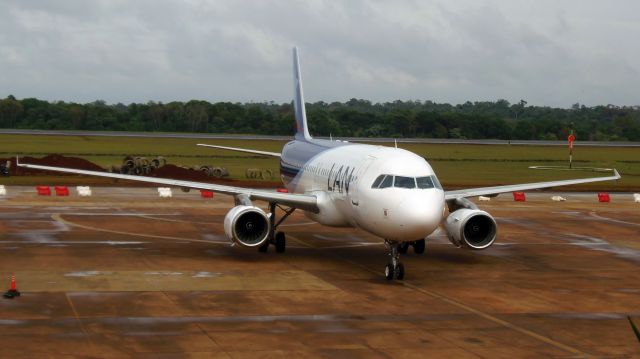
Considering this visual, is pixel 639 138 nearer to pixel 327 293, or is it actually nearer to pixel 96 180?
pixel 96 180

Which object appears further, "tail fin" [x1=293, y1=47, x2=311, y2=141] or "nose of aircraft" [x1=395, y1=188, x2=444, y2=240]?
"tail fin" [x1=293, y1=47, x2=311, y2=141]

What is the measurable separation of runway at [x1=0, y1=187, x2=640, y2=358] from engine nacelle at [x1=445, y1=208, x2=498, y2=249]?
93 cm

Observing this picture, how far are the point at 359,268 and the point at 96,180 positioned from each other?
40.5 metres

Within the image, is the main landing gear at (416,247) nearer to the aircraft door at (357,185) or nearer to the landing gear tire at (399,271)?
the aircraft door at (357,185)

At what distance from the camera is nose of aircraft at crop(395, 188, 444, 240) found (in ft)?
91.5

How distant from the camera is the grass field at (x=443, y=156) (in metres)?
81.4

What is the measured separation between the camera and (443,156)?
113 meters

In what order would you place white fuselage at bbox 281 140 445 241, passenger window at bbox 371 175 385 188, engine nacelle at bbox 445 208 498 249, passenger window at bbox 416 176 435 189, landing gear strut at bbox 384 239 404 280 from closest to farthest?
1. white fuselage at bbox 281 140 445 241
2. passenger window at bbox 416 176 435 189
3. landing gear strut at bbox 384 239 404 280
4. passenger window at bbox 371 175 385 188
5. engine nacelle at bbox 445 208 498 249

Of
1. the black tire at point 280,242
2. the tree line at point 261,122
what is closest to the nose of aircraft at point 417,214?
the black tire at point 280,242

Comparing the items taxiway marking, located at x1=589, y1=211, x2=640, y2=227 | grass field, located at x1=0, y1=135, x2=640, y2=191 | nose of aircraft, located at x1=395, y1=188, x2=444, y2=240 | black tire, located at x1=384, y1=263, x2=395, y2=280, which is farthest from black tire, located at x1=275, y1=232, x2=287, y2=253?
grass field, located at x1=0, y1=135, x2=640, y2=191

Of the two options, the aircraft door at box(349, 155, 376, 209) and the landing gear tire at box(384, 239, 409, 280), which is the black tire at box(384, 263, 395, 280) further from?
the aircraft door at box(349, 155, 376, 209)

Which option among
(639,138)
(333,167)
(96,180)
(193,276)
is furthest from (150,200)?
(639,138)

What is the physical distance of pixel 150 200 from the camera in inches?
2217

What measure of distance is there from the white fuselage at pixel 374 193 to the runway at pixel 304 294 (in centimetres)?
168
